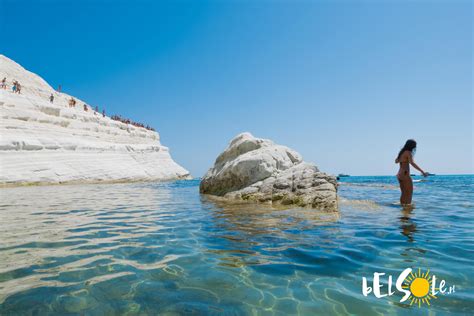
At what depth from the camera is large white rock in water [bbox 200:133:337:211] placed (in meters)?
9.61

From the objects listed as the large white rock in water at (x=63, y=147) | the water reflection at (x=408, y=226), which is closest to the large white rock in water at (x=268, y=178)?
the water reflection at (x=408, y=226)

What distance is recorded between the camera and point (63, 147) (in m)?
29.2

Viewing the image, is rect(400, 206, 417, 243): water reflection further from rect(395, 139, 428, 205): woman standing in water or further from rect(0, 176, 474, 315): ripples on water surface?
rect(395, 139, 428, 205): woman standing in water

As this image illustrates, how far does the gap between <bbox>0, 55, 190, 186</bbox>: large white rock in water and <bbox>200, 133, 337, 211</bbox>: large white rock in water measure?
62.7ft

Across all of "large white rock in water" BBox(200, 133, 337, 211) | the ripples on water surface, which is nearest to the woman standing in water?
"large white rock in water" BBox(200, 133, 337, 211)

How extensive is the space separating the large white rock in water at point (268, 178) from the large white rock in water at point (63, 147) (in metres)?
19.1

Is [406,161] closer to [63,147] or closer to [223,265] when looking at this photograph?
[223,265]

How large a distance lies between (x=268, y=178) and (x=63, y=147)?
2659 cm

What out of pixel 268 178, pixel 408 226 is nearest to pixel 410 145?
pixel 408 226

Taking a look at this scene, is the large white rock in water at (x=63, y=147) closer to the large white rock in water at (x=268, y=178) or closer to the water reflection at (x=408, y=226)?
the large white rock in water at (x=268, y=178)

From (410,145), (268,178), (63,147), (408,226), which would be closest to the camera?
(408,226)

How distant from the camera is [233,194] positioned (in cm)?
→ 1225

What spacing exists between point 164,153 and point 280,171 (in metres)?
38.8

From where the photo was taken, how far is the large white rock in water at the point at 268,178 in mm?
9609
